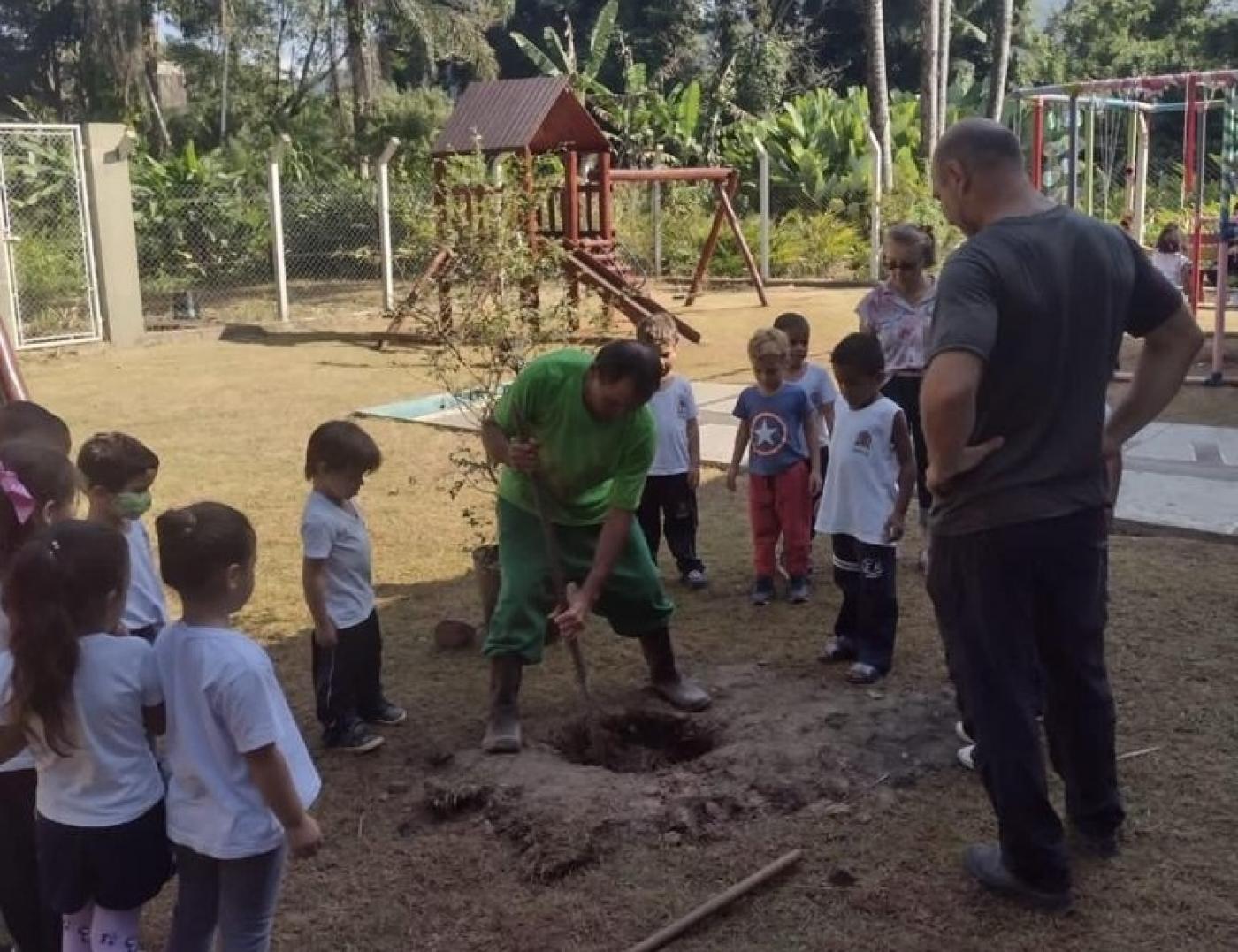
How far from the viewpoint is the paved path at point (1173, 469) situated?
7129mm

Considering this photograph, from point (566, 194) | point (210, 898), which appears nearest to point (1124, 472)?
point (210, 898)

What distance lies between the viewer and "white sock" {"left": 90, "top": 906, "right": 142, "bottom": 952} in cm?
275

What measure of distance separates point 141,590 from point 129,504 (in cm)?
24

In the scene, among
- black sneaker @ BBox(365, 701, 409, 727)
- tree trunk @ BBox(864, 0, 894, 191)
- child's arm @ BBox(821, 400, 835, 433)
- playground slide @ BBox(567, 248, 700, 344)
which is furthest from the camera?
tree trunk @ BBox(864, 0, 894, 191)

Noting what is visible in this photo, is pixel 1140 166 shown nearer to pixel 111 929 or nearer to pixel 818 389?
pixel 818 389

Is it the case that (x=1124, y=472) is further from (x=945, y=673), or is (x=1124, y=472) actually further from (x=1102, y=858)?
(x=1102, y=858)

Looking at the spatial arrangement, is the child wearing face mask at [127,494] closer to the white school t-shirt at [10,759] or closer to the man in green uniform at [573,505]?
the white school t-shirt at [10,759]

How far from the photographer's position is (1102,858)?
3.56 meters

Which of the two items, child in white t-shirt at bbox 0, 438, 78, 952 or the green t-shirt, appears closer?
child in white t-shirt at bbox 0, 438, 78, 952

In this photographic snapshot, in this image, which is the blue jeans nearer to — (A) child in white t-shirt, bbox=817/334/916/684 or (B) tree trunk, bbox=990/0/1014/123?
(A) child in white t-shirt, bbox=817/334/916/684

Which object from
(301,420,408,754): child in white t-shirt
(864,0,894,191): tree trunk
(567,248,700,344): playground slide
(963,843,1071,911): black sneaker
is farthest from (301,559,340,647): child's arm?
(864,0,894,191): tree trunk

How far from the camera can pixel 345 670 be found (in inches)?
175

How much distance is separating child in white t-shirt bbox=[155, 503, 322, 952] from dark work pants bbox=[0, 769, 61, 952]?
1.81 feet

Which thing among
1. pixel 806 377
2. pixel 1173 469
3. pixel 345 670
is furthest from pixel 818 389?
pixel 1173 469
